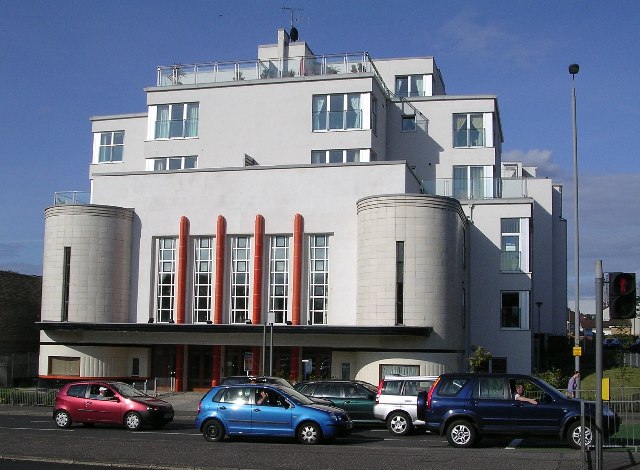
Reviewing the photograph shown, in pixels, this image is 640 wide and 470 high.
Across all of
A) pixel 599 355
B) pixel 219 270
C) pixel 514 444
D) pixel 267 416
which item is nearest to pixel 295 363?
pixel 219 270

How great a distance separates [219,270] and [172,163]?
397 inches

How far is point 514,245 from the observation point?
142 ft

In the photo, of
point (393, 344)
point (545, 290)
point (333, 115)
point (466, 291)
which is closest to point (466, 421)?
point (393, 344)

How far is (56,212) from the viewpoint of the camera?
40.9m

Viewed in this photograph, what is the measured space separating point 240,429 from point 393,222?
16.1 m

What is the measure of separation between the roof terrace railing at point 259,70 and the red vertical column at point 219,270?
11007mm

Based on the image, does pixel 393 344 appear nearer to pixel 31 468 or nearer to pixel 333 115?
pixel 333 115

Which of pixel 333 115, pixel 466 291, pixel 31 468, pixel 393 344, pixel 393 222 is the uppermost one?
pixel 333 115

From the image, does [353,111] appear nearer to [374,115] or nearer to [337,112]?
[337,112]

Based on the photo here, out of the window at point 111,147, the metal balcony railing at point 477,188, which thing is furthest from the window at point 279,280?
the window at point 111,147

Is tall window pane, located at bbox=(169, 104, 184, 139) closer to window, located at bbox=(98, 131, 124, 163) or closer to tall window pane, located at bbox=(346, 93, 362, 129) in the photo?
window, located at bbox=(98, 131, 124, 163)

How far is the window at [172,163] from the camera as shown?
155ft

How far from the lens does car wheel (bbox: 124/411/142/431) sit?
994 inches

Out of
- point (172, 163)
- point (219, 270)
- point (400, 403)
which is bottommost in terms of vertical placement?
point (400, 403)
